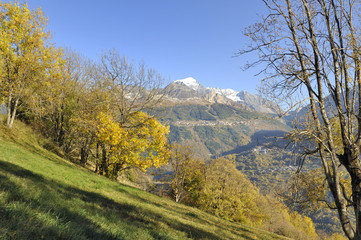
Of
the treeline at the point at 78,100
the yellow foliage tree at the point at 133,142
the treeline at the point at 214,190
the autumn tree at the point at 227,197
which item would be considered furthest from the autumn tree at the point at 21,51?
the autumn tree at the point at 227,197

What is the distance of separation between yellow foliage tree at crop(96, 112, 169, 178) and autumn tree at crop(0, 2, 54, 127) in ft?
23.4

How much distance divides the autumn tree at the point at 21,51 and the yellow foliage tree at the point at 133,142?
7.13 meters

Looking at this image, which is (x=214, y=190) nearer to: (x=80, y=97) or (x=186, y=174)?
(x=186, y=174)

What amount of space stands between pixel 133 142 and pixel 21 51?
13212 mm

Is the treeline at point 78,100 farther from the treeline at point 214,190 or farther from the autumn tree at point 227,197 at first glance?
the autumn tree at point 227,197

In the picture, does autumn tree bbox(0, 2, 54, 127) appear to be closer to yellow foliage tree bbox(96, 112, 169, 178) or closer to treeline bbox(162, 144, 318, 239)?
yellow foliage tree bbox(96, 112, 169, 178)

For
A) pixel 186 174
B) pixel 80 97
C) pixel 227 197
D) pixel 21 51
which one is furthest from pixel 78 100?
pixel 227 197

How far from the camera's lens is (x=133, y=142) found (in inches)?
846

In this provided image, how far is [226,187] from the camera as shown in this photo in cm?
4912

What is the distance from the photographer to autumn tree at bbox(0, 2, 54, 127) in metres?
18.1

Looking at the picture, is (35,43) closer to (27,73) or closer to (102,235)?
(27,73)

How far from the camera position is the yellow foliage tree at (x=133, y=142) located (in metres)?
19.9

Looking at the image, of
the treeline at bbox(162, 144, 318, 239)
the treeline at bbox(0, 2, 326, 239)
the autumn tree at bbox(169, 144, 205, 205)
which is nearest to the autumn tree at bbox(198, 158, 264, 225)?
the treeline at bbox(162, 144, 318, 239)

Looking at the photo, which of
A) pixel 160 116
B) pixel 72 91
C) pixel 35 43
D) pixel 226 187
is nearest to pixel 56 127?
pixel 72 91
